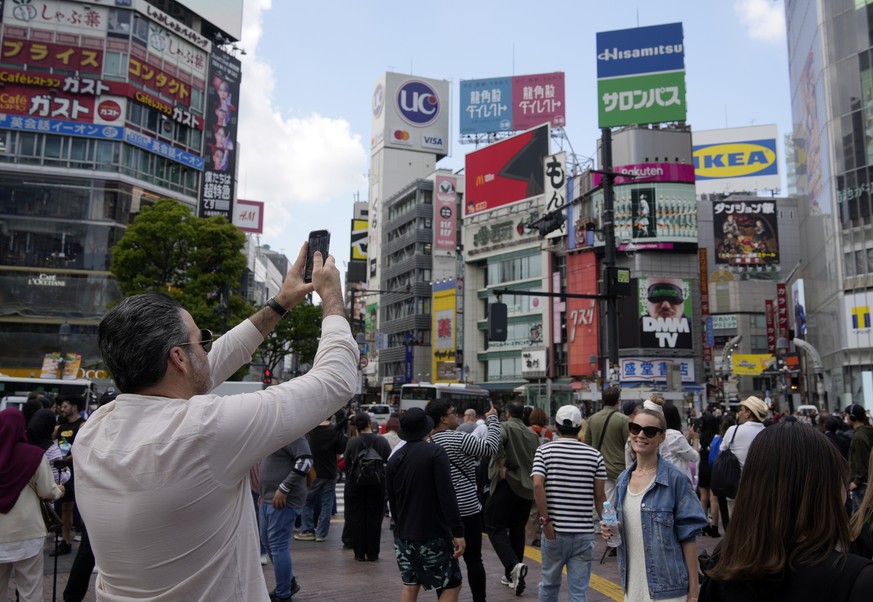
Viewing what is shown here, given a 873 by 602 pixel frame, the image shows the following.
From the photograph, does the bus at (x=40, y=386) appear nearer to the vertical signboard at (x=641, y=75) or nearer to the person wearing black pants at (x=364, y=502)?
the person wearing black pants at (x=364, y=502)

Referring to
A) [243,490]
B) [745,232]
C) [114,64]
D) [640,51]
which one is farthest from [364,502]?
[745,232]

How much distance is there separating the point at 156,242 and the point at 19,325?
1366cm

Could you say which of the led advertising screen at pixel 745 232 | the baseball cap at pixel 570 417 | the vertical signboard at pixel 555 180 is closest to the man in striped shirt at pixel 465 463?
the baseball cap at pixel 570 417

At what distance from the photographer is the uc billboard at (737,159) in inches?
3270

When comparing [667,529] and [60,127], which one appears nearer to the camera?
[667,529]

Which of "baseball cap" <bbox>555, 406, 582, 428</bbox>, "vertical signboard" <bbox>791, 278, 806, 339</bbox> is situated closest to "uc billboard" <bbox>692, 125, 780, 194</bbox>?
"vertical signboard" <bbox>791, 278, 806, 339</bbox>

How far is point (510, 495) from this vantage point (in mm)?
8148

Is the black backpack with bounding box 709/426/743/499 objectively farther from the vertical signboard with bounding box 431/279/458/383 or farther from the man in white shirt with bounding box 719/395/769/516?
the vertical signboard with bounding box 431/279/458/383

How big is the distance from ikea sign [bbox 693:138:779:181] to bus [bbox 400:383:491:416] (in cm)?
5332

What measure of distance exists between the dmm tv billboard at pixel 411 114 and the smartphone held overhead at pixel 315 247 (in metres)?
88.7

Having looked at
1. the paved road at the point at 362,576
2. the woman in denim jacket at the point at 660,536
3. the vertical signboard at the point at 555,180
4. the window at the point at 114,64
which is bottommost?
the paved road at the point at 362,576

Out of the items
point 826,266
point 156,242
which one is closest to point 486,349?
point 826,266

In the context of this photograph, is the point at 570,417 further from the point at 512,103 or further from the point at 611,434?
the point at 512,103

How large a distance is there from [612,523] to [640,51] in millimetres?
57975
